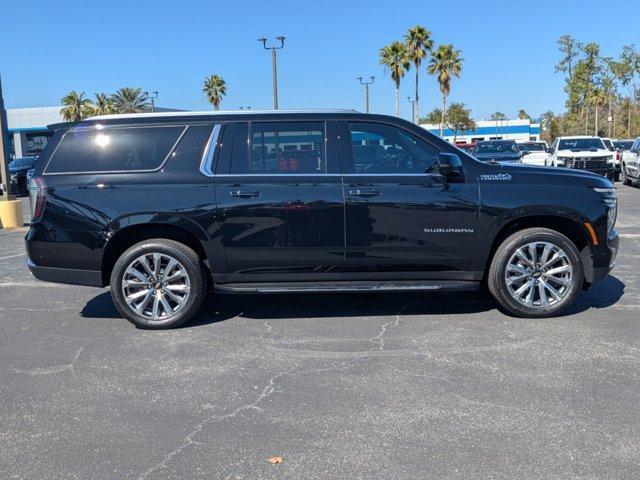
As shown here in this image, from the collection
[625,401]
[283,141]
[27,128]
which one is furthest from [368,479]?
[27,128]

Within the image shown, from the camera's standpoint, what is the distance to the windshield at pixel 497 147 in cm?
2298

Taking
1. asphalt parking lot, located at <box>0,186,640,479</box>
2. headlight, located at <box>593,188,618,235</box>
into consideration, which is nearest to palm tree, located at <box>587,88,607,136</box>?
headlight, located at <box>593,188,618,235</box>

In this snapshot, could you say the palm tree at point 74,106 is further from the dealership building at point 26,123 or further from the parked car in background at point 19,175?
the parked car in background at point 19,175

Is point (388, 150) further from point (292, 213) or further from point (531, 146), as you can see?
point (531, 146)

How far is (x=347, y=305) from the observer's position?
6.51 metres

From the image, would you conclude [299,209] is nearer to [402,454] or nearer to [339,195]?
[339,195]

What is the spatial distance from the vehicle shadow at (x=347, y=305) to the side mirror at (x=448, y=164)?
146cm

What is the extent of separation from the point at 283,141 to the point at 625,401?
3.50 m

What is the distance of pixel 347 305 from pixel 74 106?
194ft

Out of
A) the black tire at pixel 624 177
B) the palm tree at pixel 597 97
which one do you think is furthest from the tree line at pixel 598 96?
the black tire at pixel 624 177

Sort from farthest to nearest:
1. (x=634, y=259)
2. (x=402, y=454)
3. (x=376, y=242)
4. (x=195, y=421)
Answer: (x=634, y=259) < (x=376, y=242) < (x=195, y=421) < (x=402, y=454)

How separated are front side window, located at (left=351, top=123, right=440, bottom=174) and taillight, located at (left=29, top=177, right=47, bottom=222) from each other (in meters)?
2.84

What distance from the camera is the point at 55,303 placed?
6.94 meters

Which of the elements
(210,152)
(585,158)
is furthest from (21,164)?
(210,152)
